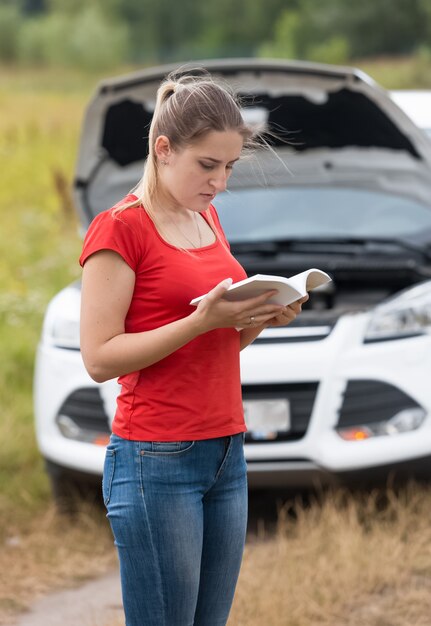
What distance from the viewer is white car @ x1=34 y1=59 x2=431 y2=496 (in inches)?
173

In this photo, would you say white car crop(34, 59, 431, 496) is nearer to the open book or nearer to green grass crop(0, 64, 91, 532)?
green grass crop(0, 64, 91, 532)

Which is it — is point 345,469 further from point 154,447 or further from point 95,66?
point 95,66

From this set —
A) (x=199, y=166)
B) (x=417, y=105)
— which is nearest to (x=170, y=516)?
(x=199, y=166)

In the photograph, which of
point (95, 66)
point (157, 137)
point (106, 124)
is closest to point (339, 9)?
point (95, 66)

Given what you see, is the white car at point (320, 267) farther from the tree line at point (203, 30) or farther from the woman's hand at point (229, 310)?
the tree line at point (203, 30)

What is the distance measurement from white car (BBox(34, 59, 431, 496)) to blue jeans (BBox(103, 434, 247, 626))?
197 cm

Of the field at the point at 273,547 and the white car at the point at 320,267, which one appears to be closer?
the field at the point at 273,547

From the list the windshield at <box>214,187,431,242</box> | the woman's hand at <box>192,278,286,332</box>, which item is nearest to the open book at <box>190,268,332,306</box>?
the woman's hand at <box>192,278,286,332</box>

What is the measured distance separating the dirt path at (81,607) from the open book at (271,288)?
178cm

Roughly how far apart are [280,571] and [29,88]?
78.2ft

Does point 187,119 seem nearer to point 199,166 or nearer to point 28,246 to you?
point 199,166

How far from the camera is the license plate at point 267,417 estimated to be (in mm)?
4391

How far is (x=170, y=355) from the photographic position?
2320 mm

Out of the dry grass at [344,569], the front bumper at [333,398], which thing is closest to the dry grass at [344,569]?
the dry grass at [344,569]
